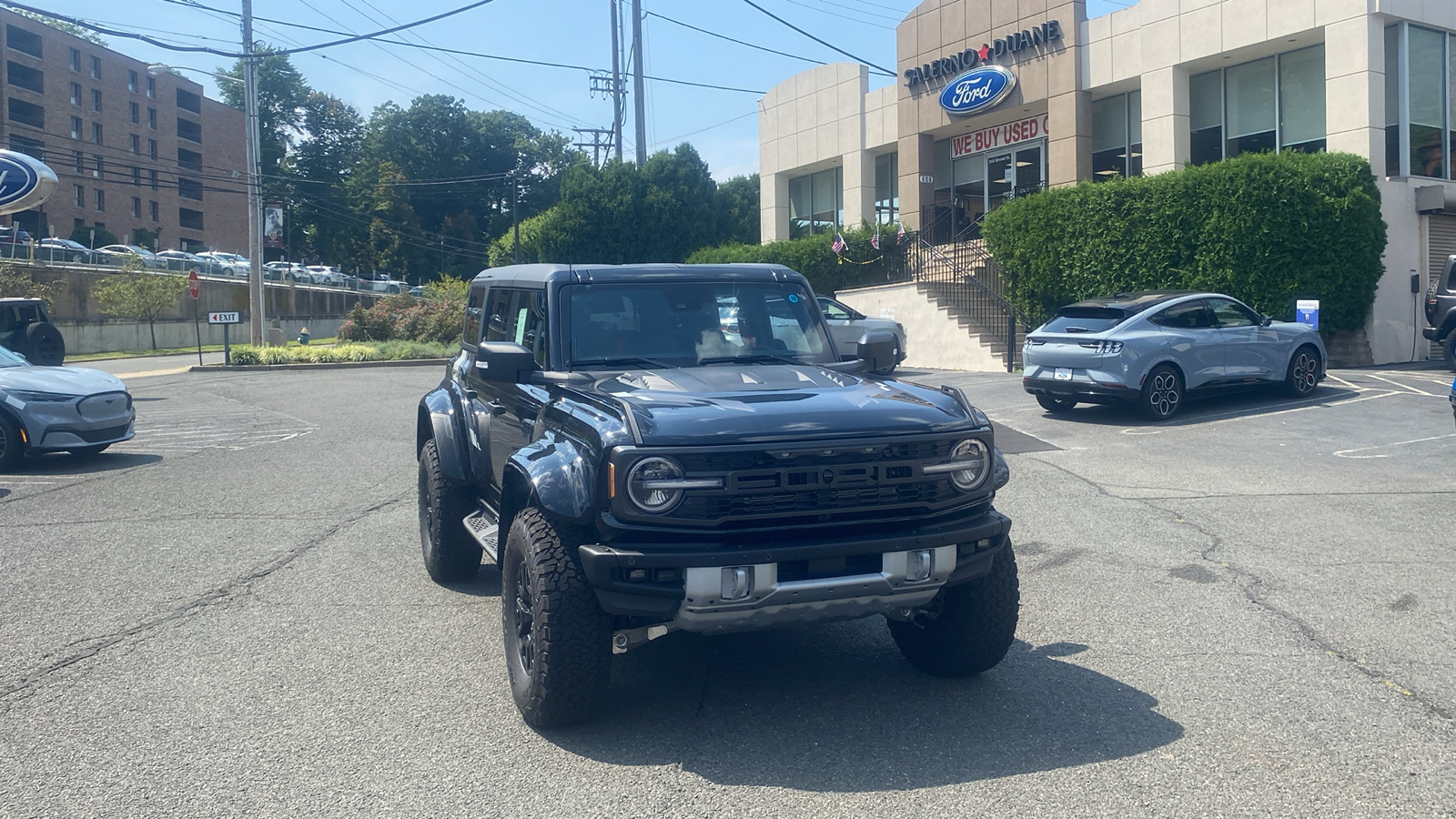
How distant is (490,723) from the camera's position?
15.2 feet

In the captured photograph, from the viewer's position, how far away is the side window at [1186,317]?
47.9 feet

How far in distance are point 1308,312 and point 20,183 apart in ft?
90.6

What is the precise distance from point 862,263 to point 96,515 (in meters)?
24.1

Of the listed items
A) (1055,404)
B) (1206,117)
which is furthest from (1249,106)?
(1055,404)

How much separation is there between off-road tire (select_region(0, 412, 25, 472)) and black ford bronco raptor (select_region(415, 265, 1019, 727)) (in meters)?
9.02

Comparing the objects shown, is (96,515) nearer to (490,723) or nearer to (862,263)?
(490,723)

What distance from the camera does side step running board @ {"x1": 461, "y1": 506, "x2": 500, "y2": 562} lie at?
568 centimetres

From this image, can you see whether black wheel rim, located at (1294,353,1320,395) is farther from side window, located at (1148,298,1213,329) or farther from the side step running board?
the side step running board

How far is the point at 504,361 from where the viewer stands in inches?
207

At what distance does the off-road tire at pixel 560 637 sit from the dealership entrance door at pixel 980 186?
26.9 m

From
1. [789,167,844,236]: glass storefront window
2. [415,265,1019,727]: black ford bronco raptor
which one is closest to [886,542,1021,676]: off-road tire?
[415,265,1019,727]: black ford bronco raptor

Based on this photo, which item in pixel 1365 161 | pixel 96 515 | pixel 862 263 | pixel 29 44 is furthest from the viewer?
pixel 29 44

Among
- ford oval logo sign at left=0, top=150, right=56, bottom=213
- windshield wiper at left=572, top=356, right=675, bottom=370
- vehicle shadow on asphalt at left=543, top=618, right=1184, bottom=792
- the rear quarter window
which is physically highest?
ford oval logo sign at left=0, top=150, right=56, bottom=213

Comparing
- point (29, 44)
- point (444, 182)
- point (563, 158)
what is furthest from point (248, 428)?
point (563, 158)
